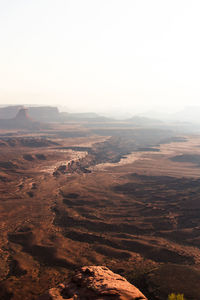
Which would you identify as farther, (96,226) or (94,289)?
(96,226)

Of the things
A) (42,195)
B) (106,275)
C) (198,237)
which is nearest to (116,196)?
(42,195)

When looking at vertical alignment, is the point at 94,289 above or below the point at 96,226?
above

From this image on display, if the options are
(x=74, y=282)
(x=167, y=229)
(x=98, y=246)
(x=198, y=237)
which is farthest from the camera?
(x=167, y=229)

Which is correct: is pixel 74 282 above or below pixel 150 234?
above

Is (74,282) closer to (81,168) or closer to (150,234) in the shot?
(150,234)
